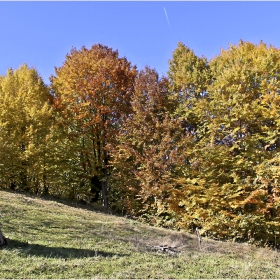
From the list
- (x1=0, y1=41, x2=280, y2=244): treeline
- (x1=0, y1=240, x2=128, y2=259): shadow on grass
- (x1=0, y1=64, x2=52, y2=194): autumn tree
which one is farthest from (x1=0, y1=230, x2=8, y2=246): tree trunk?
(x1=0, y1=64, x2=52, y2=194): autumn tree

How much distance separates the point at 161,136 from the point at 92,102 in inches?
268

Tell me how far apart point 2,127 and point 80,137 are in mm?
6610

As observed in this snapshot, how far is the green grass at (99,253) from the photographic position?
7391 mm

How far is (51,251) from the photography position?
8688 mm

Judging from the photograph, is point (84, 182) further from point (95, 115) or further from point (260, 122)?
point (260, 122)

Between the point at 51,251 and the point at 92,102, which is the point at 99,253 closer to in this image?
the point at 51,251

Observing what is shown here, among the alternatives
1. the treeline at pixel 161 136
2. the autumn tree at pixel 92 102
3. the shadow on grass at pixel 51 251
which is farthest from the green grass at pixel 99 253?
the autumn tree at pixel 92 102

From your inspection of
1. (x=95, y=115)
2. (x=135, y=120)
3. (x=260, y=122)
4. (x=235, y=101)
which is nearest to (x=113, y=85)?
(x=95, y=115)

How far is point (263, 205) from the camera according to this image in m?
16.2

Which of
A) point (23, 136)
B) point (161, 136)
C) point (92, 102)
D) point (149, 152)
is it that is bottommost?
point (149, 152)

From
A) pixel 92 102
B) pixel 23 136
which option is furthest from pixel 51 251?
pixel 92 102

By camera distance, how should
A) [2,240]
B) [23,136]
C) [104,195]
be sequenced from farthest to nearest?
[104,195], [23,136], [2,240]

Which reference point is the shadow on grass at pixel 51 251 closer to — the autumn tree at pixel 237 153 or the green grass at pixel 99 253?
the green grass at pixel 99 253

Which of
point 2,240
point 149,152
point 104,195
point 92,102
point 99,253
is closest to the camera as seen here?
point 2,240
